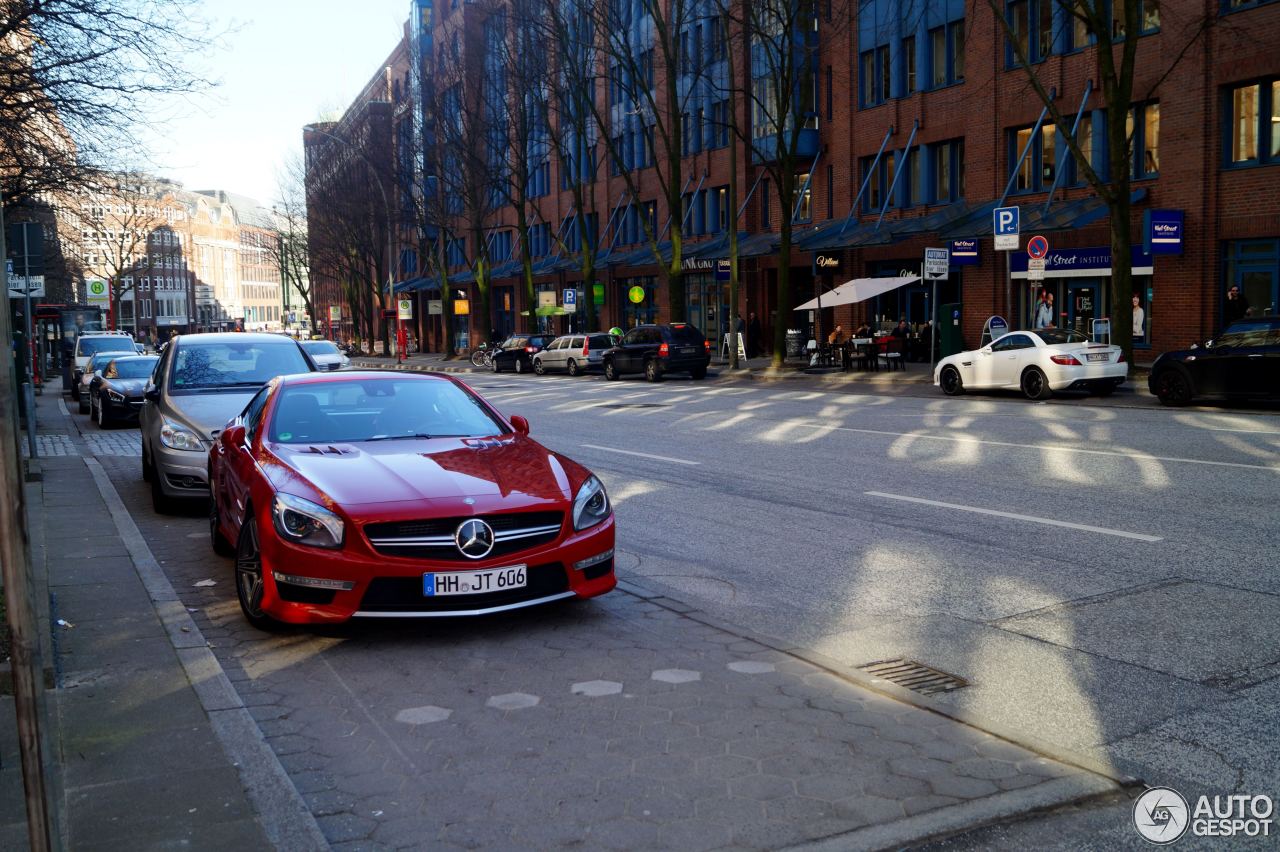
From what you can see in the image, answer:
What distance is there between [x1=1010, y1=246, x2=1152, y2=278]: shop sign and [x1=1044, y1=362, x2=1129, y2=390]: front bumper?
7.58 metres

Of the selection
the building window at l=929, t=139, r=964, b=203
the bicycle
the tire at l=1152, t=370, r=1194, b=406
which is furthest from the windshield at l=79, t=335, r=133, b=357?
the tire at l=1152, t=370, r=1194, b=406

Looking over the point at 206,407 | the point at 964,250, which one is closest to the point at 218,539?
the point at 206,407

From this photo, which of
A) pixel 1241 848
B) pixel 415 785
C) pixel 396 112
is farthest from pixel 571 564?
pixel 396 112

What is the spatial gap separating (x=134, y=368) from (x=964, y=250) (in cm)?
2144

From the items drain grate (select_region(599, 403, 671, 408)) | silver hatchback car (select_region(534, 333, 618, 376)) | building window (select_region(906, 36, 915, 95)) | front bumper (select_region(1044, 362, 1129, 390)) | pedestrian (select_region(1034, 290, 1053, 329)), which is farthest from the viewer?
silver hatchback car (select_region(534, 333, 618, 376))

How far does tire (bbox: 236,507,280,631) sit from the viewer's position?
6.48 metres

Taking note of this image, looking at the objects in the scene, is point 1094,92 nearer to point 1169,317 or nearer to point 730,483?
point 1169,317

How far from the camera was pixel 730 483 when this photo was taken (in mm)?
12062

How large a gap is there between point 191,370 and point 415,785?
926 cm

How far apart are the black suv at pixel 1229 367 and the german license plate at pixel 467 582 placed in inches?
654

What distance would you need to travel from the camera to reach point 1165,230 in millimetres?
27469

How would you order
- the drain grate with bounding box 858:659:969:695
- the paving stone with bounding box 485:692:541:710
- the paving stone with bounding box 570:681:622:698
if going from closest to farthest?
1. the paving stone with bounding box 485:692:541:710
2. the paving stone with bounding box 570:681:622:698
3. the drain grate with bounding box 858:659:969:695

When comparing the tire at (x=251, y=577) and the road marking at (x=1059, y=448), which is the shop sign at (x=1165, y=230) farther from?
the tire at (x=251, y=577)

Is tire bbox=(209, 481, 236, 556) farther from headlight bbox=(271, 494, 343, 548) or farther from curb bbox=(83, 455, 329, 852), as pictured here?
headlight bbox=(271, 494, 343, 548)
